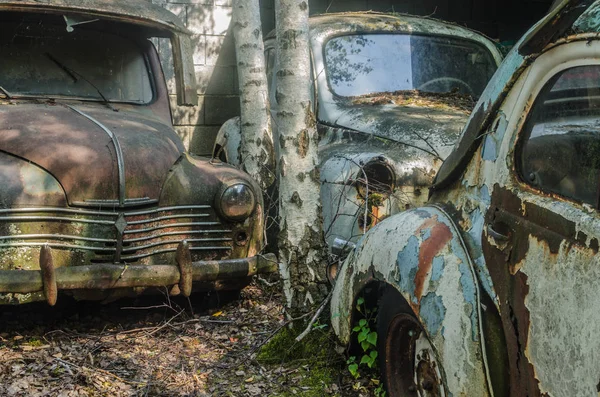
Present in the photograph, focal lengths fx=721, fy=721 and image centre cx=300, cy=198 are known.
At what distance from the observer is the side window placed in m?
2.01

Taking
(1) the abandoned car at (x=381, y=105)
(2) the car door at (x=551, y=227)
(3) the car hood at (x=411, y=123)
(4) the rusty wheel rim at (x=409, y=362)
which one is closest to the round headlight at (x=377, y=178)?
(1) the abandoned car at (x=381, y=105)

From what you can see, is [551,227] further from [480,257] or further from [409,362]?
[409,362]

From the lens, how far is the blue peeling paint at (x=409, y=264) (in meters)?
2.62

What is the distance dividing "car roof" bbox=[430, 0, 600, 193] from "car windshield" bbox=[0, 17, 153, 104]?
3.09 metres

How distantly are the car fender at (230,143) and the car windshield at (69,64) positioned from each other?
1.12 m

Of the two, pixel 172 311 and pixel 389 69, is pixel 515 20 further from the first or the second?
pixel 172 311

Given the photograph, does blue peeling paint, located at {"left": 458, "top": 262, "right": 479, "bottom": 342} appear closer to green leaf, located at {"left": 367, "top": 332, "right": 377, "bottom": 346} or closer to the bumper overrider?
green leaf, located at {"left": 367, "top": 332, "right": 377, "bottom": 346}

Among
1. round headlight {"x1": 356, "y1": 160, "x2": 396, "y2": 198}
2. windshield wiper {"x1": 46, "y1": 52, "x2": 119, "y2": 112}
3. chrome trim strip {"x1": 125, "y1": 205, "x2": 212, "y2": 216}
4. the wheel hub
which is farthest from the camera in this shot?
windshield wiper {"x1": 46, "y1": 52, "x2": 119, "y2": 112}

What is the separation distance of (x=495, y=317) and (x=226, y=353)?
217 centimetres

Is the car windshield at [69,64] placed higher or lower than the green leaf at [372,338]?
higher

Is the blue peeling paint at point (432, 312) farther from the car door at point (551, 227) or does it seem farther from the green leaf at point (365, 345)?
the green leaf at point (365, 345)

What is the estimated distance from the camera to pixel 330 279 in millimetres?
4031

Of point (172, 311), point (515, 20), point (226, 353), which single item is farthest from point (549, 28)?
point (515, 20)

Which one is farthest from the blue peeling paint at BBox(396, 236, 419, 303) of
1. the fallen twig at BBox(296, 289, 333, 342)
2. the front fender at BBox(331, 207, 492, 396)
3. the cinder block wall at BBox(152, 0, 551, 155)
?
the cinder block wall at BBox(152, 0, 551, 155)
